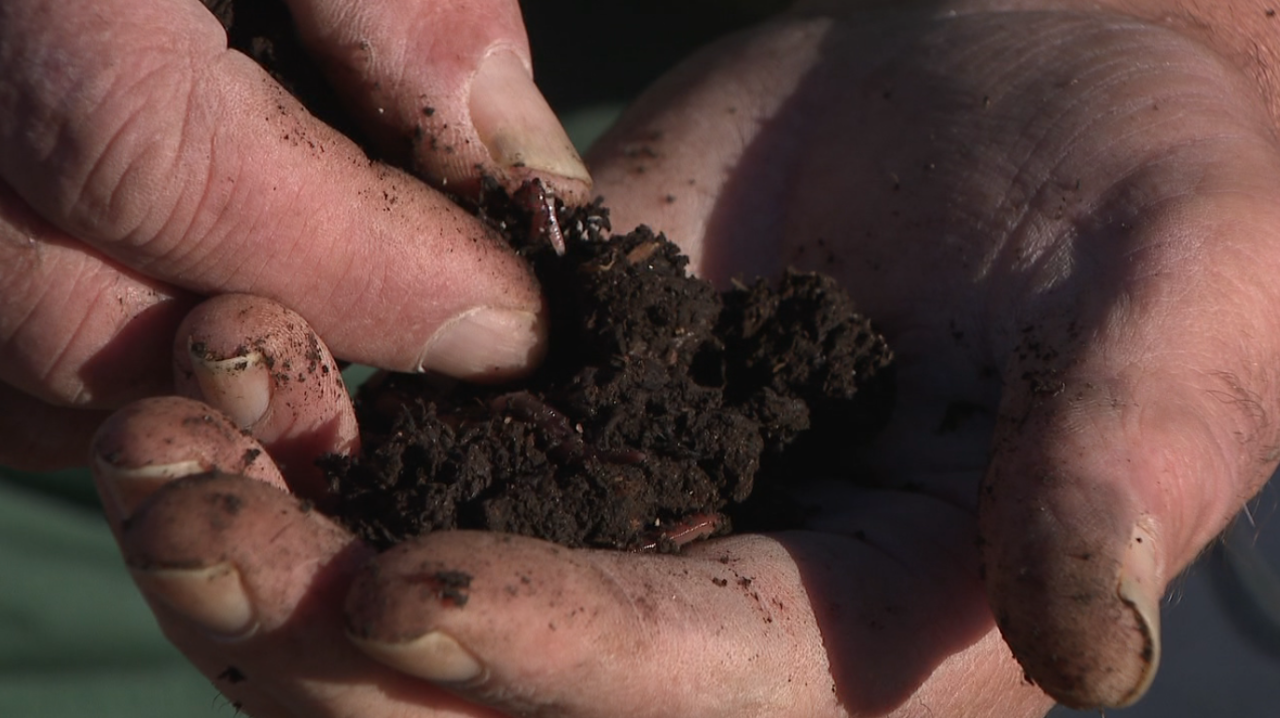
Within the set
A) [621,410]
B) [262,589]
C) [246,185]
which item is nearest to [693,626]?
[621,410]

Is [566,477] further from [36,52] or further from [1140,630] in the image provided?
[36,52]

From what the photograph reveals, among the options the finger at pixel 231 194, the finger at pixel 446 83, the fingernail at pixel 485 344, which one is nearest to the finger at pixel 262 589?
the finger at pixel 231 194

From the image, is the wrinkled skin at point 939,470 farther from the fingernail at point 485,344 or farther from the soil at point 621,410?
the fingernail at point 485,344

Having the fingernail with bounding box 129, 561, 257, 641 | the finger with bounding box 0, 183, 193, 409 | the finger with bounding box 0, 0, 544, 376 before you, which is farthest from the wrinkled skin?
the finger with bounding box 0, 183, 193, 409

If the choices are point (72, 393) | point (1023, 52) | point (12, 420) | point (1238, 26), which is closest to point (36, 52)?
point (72, 393)

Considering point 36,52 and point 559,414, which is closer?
point 36,52

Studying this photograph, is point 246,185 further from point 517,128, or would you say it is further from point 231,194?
point 517,128
